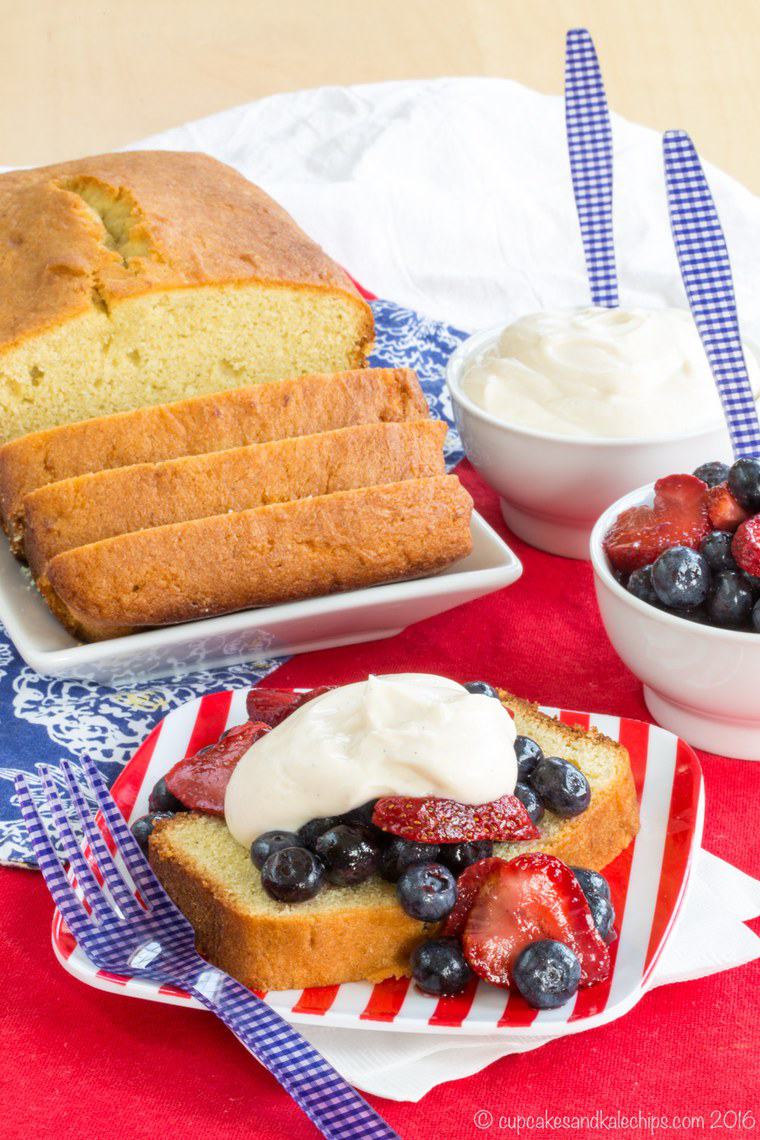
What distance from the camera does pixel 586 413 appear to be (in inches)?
118

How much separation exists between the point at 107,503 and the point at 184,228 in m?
1.06

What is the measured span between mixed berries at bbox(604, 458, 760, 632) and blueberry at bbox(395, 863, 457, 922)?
0.73m

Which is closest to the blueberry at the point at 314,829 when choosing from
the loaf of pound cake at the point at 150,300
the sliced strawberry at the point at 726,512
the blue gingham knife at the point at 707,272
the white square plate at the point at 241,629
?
the white square plate at the point at 241,629

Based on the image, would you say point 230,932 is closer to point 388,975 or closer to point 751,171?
point 388,975

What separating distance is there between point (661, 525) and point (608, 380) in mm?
660

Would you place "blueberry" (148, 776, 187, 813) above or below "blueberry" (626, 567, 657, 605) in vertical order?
below

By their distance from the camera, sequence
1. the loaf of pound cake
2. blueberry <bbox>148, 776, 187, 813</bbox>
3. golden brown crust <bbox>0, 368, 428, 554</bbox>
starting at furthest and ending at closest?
the loaf of pound cake, golden brown crust <bbox>0, 368, 428, 554</bbox>, blueberry <bbox>148, 776, 187, 813</bbox>

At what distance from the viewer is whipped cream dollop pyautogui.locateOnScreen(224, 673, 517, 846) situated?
6.47 ft

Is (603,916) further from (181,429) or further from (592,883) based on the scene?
(181,429)

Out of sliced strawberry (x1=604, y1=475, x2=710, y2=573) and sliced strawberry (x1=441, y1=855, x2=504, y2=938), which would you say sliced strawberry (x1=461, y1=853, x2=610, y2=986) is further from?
sliced strawberry (x1=604, y1=475, x2=710, y2=573)

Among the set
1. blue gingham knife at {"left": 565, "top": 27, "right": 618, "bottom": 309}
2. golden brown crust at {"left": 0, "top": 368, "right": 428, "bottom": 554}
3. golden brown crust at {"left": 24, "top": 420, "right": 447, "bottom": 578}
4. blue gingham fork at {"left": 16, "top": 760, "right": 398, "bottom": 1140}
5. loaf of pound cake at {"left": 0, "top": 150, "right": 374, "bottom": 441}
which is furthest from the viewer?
blue gingham knife at {"left": 565, "top": 27, "right": 618, "bottom": 309}

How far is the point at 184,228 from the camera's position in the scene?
342 centimetres

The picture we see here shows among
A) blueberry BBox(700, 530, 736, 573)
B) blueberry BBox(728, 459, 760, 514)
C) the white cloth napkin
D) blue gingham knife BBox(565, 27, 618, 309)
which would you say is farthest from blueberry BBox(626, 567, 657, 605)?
the white cloth napkin

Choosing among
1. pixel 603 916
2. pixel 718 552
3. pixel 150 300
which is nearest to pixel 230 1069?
pixel 603 916
